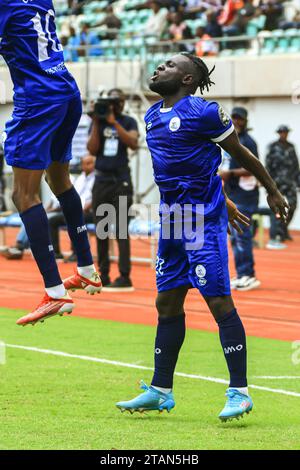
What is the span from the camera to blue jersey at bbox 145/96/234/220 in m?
7.64

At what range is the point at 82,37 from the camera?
1265 inches

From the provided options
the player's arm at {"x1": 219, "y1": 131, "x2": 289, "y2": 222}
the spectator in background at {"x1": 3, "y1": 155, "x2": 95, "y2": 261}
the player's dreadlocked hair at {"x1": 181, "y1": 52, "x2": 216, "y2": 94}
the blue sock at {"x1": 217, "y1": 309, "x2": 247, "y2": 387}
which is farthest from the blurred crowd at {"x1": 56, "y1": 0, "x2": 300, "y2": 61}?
the blue sock at {"x1": 217, "y1": 309, "x2": 247, "y2": 387}

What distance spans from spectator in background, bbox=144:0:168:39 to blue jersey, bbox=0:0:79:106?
73.3 feet

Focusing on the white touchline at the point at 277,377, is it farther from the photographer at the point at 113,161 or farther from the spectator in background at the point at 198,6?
the spectator in background at the point at 198,6

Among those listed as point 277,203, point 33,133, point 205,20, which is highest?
point 33,133

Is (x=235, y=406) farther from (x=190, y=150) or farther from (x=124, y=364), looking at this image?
(x=124, y=364)

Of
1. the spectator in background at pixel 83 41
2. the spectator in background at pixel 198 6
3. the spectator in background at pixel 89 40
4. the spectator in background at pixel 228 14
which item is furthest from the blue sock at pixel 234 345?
the spectator in background at pixel 89 40

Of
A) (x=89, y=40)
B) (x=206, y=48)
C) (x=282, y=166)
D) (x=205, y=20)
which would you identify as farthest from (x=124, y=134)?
(x=89, y=40)

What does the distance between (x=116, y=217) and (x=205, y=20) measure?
14927 mm

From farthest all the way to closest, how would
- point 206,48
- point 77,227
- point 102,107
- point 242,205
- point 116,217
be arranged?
1. point 206,48
2. point 242,205
3. point 116,217
4. point 102,107
5. point 77,227

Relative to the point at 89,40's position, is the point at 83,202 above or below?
below

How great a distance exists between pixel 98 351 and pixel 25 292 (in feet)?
16.8

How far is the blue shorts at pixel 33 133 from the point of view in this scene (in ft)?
24.9

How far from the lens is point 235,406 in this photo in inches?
301
